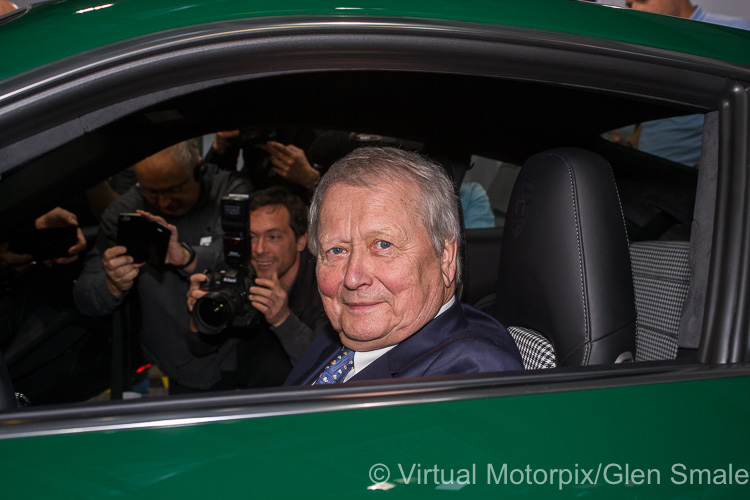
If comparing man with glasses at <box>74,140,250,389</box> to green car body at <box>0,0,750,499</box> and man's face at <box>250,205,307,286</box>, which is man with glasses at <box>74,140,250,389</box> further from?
green car body at <box>0,0,750,499</box>

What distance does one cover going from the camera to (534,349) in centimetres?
137

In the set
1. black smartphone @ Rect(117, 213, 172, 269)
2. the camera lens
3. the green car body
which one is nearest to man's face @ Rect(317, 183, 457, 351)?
the green car body

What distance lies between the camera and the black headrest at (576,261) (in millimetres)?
1219

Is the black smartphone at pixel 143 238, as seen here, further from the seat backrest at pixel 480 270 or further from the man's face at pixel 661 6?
the man's face at pixel 661 6

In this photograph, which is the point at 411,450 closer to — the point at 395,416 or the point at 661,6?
the point at 395,416

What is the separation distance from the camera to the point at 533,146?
6.39ft

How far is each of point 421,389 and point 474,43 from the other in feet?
1.78

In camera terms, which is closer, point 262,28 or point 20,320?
point 262,28

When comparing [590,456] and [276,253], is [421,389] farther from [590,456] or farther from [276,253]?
[276,253]

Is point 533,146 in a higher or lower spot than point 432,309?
higher

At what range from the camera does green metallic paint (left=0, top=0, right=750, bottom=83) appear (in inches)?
33.3

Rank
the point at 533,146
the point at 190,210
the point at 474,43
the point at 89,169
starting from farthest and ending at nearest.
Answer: the point at 190,210
the point at 533,146
the point at 89,169
the point at 474,43

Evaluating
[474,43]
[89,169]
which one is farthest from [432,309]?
[89,169]

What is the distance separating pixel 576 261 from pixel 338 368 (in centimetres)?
61
